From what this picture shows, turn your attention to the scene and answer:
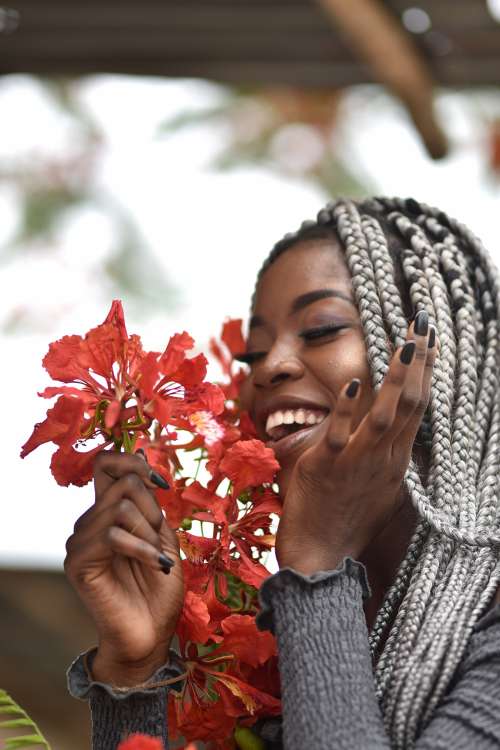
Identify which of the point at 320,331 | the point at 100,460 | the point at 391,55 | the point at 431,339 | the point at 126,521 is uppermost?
the point at 391,55

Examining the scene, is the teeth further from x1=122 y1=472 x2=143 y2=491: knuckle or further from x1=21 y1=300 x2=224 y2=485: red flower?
x1=122 y1=472 x2=143 y2=491: knuckle

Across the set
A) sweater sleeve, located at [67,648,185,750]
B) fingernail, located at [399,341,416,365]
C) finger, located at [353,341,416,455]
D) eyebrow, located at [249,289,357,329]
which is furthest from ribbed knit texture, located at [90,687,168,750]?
eyebrow, located at [249,289,357,329]

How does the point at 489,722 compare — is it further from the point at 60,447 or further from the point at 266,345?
the point at 266,345

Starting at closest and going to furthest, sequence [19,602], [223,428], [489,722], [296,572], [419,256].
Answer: [489,722] → [296,572] → [223,428] → [419,256] → [19,602]

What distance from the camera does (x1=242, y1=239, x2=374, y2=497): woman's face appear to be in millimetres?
2316

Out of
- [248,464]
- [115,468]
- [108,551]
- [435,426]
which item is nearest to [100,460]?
[115,468]

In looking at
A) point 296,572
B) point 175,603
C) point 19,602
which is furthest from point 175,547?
point 19,602

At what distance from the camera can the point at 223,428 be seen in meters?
2.14

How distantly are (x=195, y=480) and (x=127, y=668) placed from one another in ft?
1.22

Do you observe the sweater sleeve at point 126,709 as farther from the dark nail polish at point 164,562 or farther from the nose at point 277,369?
the nose at point 277,369

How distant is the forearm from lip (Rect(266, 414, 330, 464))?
389 millimetres

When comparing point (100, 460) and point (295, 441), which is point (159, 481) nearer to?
point (100, 460)

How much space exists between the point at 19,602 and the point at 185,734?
98.5 inches

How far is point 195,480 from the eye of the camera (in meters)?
2.23
